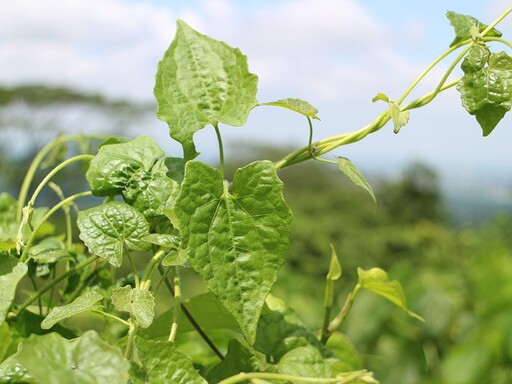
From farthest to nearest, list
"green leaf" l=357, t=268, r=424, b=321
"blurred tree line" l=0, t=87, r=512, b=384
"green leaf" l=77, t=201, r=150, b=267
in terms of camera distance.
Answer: "blurred tree line" l=0, t=87, r=512, b=384, "green leaf" l=357, t=268, r=424, b=321, "green leaf" l=77, t=201, r=150, b=267

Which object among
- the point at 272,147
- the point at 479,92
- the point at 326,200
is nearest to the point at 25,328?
the point at 479,92

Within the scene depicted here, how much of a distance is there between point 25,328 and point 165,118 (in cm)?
18

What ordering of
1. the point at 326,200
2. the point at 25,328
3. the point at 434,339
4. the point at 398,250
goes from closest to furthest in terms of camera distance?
1. the point at 25,328
2. the point at 434,339
3. the point at 398,250
4. the point at 326,200

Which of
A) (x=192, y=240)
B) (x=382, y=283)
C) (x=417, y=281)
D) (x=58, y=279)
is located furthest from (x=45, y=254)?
(x=417, y=281)

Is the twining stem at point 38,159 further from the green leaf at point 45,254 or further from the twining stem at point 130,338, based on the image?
the twining stem at point 130,338

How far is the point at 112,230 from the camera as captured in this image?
0.39m

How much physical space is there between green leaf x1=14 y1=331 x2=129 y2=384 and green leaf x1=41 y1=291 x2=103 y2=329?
0.19 ft

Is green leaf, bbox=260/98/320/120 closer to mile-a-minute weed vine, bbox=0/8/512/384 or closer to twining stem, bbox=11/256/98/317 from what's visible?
mile-a-minute weed vine, bbox=0/8/512/384

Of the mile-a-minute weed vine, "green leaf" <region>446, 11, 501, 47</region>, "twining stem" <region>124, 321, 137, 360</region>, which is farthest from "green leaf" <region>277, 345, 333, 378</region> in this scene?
"green leaf" <region>446, 11, 501, 47</region>

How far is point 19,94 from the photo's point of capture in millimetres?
15023

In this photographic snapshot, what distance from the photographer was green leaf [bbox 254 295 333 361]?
1.59 ft

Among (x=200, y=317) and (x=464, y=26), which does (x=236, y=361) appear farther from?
(x=464, y=26)

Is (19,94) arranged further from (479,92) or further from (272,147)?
(479,92)

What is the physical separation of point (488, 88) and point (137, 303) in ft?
0.77
